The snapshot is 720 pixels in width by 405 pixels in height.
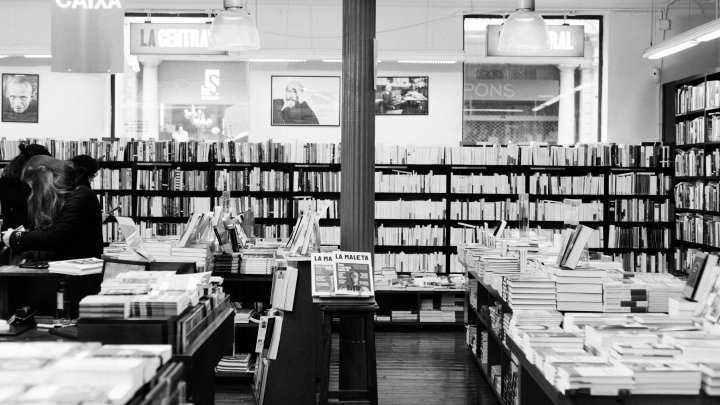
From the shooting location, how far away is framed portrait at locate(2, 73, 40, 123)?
10.6m

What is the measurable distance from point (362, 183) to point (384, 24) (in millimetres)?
5641

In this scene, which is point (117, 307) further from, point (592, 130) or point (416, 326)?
point (592, 130)

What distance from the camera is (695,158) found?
30.0 feet

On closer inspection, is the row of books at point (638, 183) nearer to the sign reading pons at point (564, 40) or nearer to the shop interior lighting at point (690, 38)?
the shop interior lighting at point (690, 38)

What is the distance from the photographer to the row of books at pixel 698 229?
347 inches

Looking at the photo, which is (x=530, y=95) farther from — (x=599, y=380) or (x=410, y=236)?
(x=599, y=380)

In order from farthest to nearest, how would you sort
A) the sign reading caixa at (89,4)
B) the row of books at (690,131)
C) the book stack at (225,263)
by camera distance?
the row of books at (690,131) < the book stack at (225,263) < the sign reading caixa at (89,4)

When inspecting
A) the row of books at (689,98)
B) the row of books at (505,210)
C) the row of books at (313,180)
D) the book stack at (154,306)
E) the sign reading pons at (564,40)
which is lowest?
the book stack at (154,306)

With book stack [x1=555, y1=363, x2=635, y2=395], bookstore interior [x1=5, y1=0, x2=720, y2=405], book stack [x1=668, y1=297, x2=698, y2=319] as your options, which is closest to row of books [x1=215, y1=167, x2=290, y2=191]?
bookstore interior [x1=5, y1=0, x2=720, y2=405]

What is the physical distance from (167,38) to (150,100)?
2.41 m

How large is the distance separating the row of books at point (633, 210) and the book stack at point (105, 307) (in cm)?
795

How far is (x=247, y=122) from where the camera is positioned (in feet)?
34.6

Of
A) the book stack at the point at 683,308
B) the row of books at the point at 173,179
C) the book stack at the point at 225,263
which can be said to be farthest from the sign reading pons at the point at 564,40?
the book stack at the point at 683,308

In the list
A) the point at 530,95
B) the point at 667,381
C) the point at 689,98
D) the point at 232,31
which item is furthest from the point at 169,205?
the point at 667,381
